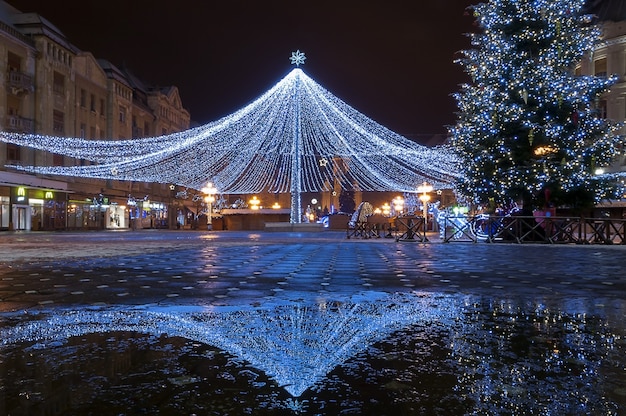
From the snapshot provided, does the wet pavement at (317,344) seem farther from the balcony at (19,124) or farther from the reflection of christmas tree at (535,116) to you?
the balcony at (19,124)

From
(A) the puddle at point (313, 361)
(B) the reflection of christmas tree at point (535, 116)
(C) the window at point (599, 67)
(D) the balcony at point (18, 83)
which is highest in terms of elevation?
(C) the window at point (599, 67)

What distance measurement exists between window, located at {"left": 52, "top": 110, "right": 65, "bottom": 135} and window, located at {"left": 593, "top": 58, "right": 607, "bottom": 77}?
4245 cm

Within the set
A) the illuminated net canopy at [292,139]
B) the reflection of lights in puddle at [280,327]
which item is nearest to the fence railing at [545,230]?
the illuminated net canopy at [292,139]

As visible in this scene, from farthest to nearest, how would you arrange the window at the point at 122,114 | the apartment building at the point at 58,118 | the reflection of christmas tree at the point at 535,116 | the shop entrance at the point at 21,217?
the window at the point at 122,114
the shop entrance at the point at 21,217
the apartment building at the point at 58,118
the reflection of christmas tree at the point at 535,116

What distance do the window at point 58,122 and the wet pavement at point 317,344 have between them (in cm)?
3878

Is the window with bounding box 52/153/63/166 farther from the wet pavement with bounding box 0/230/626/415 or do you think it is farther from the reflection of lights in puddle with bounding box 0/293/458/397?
the reflection of lights in puddle with bounding box 0/293/458/397

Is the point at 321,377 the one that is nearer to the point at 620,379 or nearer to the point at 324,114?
the point at 620,379

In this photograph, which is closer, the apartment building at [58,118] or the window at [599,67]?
the window at [599,67]

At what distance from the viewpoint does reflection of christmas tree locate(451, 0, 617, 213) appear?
22156 millimetres

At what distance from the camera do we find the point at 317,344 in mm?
4527

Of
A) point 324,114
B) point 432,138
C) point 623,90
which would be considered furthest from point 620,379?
point 432,138

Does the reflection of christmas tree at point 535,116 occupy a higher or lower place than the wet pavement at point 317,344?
higher

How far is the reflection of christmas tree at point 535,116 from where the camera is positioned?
22156 mm

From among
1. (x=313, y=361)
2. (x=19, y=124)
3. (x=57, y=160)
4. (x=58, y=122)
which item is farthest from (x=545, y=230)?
(x=58, y=122)
